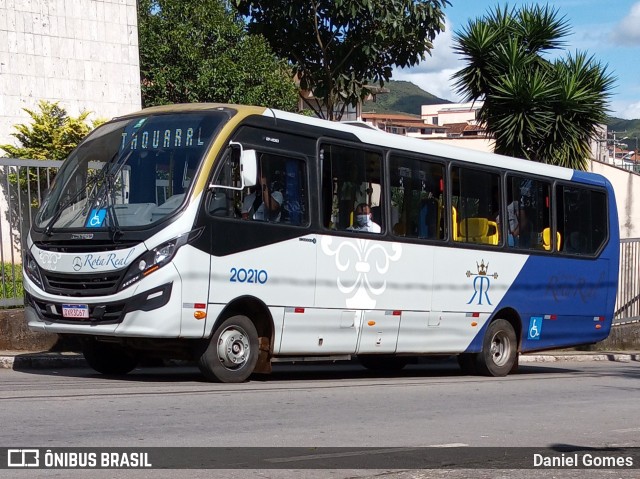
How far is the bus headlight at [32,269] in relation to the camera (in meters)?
11.8

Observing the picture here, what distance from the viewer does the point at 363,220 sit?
1369 centimetres

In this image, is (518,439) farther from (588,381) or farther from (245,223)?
(588,381)

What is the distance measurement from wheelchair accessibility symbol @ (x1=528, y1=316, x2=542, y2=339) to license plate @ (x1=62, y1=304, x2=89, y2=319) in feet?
25.6

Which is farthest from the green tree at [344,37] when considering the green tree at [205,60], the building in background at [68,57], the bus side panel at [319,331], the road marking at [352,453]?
the road marking at [352,453]

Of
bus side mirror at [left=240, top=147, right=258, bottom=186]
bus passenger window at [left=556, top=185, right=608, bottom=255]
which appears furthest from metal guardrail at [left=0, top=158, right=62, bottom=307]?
bus passenger window at [left=556, top=185, right=608, bottom=255]

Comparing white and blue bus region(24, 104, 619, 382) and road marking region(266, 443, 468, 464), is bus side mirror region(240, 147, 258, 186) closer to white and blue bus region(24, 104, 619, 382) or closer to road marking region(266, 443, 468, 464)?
white and blue bus region(24, 104, 619, 382)

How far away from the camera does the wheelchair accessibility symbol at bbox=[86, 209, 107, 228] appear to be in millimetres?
11508

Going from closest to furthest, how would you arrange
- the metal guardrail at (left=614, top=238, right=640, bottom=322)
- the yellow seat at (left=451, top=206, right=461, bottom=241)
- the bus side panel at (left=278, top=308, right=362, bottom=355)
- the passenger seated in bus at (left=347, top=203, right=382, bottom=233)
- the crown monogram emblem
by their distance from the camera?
the bus side panel at (left=278, top=308, right=362, bottom=355), the passenger seated in bus at (left=347, top=203, right=382, bottom=233), the yellow seat at (left=451, top=206, right=461, bottom=241), the crown monogram emblem, the metal guardrail at (left=614, top=238, right=640, bottom=322)

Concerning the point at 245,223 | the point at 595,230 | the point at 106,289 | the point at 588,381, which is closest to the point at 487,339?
the point at 588,381

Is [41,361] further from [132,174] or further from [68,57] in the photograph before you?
[68,57]

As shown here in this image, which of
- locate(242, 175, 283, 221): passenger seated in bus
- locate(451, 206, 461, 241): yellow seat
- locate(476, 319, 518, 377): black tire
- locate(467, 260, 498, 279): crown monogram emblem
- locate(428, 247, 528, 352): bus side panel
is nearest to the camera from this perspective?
locate(242, 175, 283, 221): passenger seated in bus

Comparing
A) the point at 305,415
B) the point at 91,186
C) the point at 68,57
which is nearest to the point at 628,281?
the point at 68,57

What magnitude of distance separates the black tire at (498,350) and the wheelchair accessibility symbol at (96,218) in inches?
258

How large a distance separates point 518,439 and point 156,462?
319 centimetres
